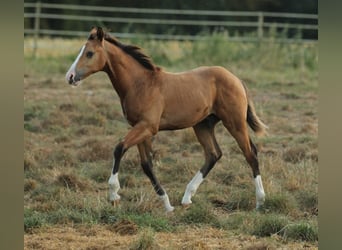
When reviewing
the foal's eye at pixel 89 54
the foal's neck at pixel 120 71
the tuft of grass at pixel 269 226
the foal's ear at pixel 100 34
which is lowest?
the tuft of grass at pixel 269 226

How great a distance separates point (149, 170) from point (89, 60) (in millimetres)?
1137

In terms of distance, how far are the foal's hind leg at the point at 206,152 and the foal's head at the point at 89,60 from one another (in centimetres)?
132

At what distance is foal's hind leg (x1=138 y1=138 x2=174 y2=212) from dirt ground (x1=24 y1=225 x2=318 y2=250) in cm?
60

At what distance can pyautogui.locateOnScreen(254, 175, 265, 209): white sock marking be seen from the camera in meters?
6.24

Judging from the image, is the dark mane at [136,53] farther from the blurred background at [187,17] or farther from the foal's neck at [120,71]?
the blurred background at [187,17]

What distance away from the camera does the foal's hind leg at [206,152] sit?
6.43m

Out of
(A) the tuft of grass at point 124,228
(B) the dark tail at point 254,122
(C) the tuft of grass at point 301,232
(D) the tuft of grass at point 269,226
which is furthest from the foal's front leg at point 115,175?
(B) the dark tail at point 254,122

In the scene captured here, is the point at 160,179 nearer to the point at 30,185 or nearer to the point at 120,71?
the point at 30,185

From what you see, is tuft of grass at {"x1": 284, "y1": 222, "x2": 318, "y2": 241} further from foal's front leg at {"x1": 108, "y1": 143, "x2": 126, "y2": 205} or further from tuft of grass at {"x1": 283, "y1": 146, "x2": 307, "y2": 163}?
tuft of grass at {"x1": 283, "y1": 146, "x2": 307, "y2": 163}

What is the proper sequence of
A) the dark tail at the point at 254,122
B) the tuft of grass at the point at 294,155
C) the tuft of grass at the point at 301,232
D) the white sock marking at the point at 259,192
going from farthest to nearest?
the tuft of grass at the point at 294,155 → the dark tail at the point at 254,122 → the white sock marking at the point at 259,192 → the tuft of grass at the point at 301,232

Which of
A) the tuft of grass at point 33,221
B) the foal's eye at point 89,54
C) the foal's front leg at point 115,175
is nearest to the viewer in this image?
the tuft of grass at point 33,221
